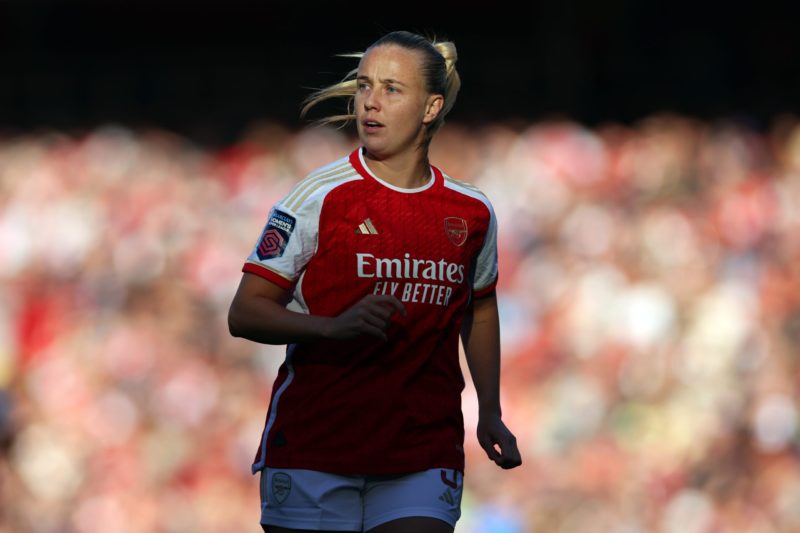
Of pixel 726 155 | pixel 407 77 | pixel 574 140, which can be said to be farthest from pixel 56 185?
pixel 407 77

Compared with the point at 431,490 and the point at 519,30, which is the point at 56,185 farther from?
the point at 431,490

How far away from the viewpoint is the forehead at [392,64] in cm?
296

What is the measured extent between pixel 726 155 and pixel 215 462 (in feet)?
14.6

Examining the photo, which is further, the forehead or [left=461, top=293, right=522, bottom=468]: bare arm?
[left=461, top=293, right=522, bottom=468]: bare arm

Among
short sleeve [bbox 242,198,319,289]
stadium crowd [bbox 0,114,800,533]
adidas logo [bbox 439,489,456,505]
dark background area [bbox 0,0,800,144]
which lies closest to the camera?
short sleeve [bbox 242,198,319,289]

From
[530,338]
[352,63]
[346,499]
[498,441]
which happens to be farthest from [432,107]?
[352,63]

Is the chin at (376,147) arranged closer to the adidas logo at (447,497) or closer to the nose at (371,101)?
the nose at (371,101)

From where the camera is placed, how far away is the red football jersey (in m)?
2.91

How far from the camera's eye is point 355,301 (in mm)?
2916

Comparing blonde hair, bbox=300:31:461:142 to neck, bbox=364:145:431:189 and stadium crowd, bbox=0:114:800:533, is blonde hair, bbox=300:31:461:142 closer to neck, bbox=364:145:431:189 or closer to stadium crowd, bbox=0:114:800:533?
neck, bbox=364:145:431:189

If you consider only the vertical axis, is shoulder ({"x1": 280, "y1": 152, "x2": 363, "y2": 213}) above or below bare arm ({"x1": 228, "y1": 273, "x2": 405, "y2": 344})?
above

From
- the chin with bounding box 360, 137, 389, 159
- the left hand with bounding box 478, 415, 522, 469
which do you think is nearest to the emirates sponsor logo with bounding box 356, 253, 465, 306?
the chin with bounding box 360, 137, 389, 159

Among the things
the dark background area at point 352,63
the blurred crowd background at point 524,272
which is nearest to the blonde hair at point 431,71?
the blurred crowd background at point 524,272

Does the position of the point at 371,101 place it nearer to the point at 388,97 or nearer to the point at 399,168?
the point at 388,97
